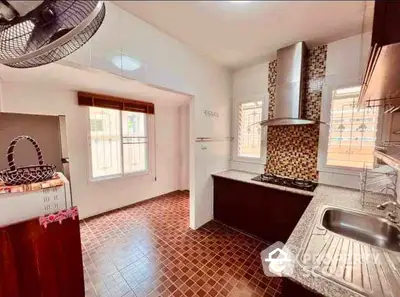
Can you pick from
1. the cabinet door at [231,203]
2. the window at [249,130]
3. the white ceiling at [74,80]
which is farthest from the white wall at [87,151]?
the window at [249,130]

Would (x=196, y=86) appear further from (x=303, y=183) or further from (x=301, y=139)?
(x=303, y=183)

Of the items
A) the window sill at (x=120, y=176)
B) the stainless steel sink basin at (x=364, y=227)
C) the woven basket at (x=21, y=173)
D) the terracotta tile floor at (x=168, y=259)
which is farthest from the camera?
the window sill at (x=120, y=176)

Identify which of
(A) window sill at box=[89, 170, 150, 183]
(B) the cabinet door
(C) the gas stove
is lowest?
(B) the cabinet door

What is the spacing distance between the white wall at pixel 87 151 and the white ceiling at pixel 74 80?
0.46 ft

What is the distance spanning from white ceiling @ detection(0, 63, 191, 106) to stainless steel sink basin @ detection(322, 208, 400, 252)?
5.61 feet

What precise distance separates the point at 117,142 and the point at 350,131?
3.08m

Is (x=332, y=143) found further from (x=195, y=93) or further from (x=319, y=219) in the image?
(x=195, y=93)

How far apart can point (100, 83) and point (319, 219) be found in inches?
100

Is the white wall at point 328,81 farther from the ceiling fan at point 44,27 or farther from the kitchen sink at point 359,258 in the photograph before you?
the ceiling fan at point 44,27

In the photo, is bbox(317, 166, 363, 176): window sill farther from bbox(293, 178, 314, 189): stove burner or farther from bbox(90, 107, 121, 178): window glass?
bbox(90, 107, 121, 178): window glass

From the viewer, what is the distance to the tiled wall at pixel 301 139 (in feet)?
6.24

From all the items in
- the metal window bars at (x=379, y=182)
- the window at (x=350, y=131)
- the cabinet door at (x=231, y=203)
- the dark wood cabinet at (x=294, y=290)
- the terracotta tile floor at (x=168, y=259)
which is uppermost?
the window at (x=350, y=131)

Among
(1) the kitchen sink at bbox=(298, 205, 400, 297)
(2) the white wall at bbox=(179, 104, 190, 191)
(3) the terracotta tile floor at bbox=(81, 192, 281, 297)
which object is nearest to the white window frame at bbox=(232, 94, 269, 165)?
(3) the terracotta tile floor at bbox=(81, 192, 281, 297)

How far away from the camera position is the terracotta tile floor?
56.6 inches
